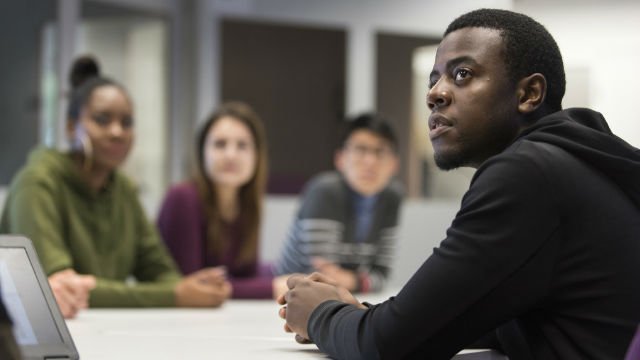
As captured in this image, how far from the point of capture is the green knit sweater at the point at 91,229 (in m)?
2.30

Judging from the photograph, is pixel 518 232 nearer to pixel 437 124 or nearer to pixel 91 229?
pixel 437 124

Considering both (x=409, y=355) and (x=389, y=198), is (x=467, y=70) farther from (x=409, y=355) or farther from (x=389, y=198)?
(x=389, y=198)

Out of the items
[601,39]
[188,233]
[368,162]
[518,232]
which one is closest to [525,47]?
[518,232]

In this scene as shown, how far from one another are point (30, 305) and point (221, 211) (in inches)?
71.0

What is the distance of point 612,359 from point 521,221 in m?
0.22

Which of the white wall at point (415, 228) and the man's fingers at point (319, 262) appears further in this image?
the white wall at point (415, 228)

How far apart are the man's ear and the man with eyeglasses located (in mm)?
2261

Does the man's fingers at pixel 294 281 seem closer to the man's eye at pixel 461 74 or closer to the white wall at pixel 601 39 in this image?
the man's eye at pixel 461 74

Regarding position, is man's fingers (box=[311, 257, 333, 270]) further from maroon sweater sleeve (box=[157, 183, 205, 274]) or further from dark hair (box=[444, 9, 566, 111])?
dark hair (box=[444, 9, 566, 111])

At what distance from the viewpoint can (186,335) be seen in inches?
64.1

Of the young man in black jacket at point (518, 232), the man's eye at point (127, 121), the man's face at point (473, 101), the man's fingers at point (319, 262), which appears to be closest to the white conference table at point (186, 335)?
the young man in black jacket at point (518, 232)

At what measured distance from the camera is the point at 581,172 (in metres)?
1.14

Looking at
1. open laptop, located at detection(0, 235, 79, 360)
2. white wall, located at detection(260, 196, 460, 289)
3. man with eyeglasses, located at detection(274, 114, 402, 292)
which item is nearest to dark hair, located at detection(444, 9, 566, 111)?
open laptop, located at detection(0, 235, 79, 360)

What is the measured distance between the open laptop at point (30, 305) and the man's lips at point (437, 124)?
604 mm
